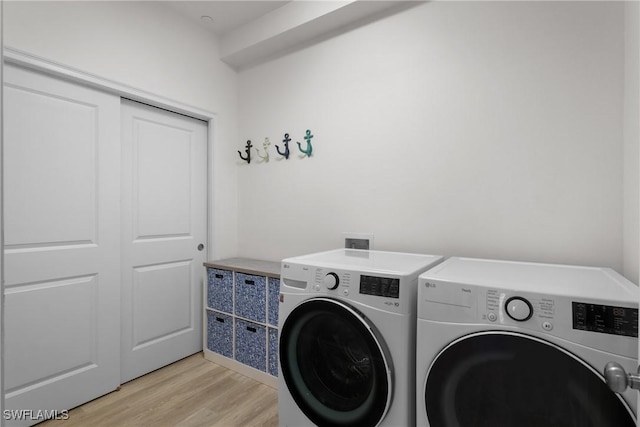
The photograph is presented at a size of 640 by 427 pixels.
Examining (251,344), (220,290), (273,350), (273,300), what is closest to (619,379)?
(273,300)

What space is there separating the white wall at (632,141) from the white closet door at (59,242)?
8.76ft

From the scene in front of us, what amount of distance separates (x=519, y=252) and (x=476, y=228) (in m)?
0.24

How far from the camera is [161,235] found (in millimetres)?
2439

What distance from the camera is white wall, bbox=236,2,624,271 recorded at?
5.00 feet

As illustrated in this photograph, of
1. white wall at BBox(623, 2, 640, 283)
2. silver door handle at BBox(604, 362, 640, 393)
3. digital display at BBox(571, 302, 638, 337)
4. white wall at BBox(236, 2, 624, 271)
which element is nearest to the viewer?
silver door handle at BBox(604, 362, 640, 393)

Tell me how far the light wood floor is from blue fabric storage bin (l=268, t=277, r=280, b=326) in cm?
47

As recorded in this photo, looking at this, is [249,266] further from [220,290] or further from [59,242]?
[59,242]

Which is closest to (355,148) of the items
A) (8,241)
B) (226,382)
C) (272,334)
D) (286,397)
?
(272,334)

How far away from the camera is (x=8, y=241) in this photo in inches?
67.9

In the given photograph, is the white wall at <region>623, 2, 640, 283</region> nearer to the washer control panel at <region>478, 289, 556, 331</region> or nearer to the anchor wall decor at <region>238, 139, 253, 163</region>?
the washer control panel at <region>478, 289, 556, 331</region>

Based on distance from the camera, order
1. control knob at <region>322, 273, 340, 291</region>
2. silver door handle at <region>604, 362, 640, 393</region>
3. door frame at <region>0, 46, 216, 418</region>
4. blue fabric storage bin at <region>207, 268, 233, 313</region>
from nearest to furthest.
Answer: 1. silver door handle at <region>604, 362, 640, 393</region>
2. control knob at <region>322, 273, 340, 291</region>
3. door frame at <region>0, 46, 216, 418</region>
4. blue fabric storage bin at <region>207, 268, 233, 313</region>

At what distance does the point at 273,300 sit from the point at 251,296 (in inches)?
8.1

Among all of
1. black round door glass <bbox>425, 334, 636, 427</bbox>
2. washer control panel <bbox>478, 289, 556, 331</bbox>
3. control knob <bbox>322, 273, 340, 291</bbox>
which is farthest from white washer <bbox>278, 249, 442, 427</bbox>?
washer control panel <bbox>478, 289, 556, 331</bbox>

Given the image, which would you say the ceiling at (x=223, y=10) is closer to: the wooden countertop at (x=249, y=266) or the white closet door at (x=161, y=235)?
the white closet door at (x=161, y=235)
